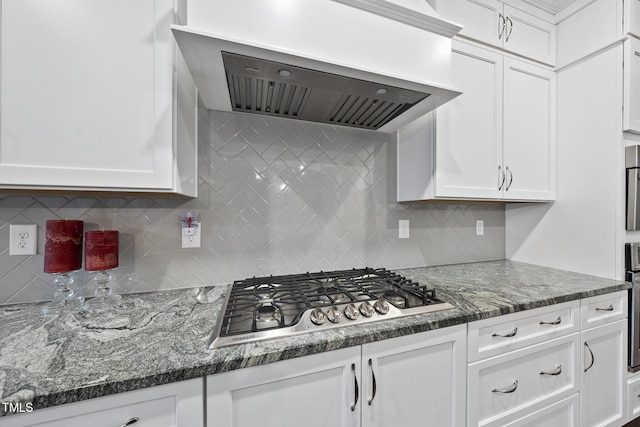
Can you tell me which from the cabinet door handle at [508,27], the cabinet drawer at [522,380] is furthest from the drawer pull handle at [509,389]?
the cabinet door handle at [508,27]

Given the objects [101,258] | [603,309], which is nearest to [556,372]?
[603,309]

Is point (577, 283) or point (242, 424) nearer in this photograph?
point (242, 424)

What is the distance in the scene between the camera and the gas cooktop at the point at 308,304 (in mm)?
824

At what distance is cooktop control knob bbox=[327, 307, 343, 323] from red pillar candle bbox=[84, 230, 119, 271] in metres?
0.92

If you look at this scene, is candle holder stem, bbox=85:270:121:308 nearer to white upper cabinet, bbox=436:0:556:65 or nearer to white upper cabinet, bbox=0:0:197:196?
white upper cabinet, bbox=0:0:197:196

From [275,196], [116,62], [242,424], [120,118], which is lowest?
[242,424]

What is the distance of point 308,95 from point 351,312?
0.92 metres

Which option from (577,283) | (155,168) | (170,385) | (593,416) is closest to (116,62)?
(155,168)

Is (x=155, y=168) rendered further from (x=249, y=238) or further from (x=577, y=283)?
(x=577, y=283)

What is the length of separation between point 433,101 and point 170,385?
1386mm

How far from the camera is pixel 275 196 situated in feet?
4.64

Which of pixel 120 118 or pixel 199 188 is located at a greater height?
pixel 120 118

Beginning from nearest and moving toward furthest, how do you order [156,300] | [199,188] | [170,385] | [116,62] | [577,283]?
[170,385]
[116,62]
[156,300]
[199,188]
[577,283]

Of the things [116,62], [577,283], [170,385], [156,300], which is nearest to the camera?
[170,385]
